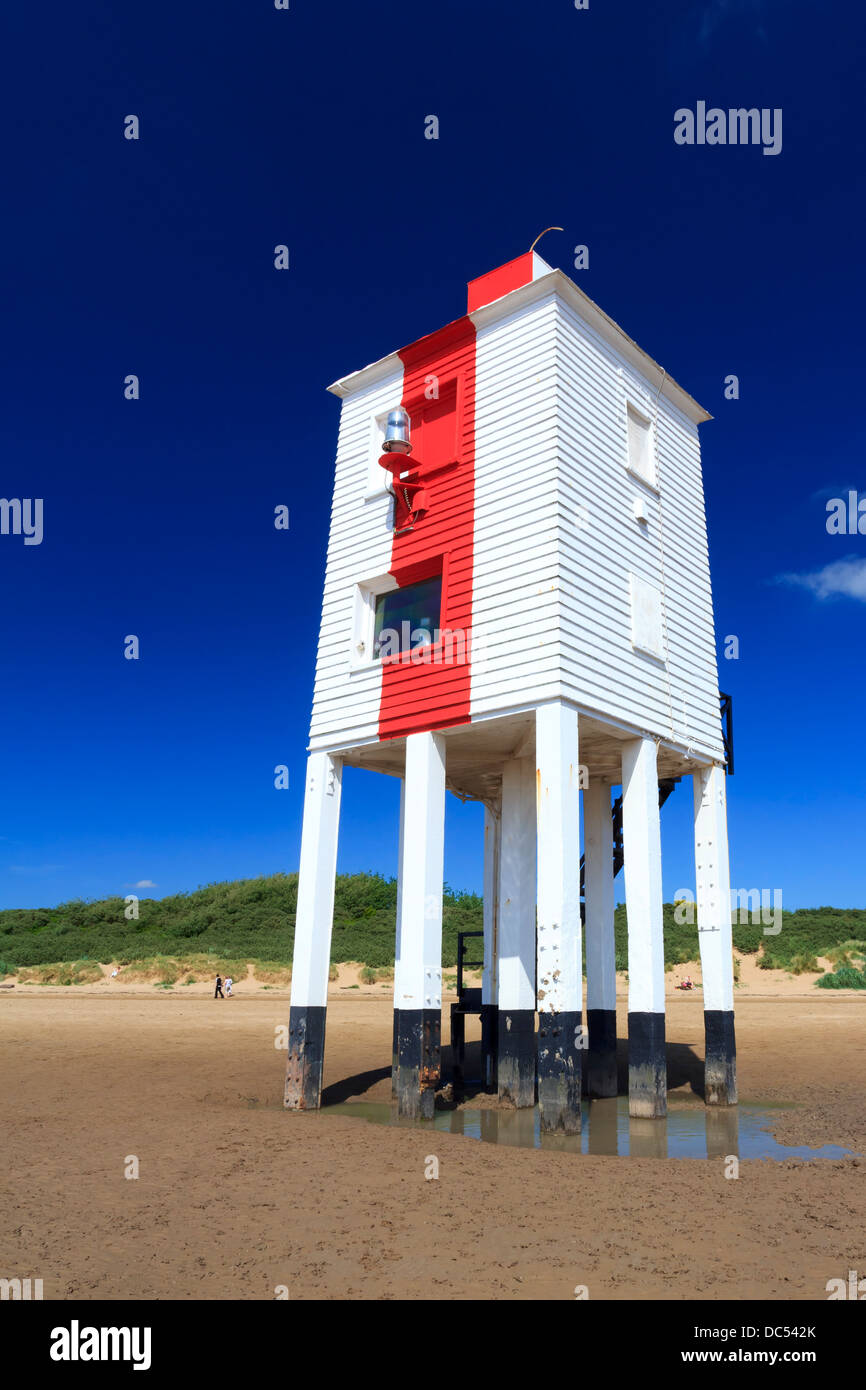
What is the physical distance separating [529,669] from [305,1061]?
7.49 metres

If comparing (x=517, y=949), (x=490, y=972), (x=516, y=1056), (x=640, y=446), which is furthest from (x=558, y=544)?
(x=490, y=972)

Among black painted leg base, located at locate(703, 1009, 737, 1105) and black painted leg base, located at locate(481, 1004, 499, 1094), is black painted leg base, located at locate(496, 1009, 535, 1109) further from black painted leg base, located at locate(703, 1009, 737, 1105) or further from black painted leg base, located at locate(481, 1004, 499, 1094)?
black painted leg base, located at locate(703, 1009, 737, 1105)

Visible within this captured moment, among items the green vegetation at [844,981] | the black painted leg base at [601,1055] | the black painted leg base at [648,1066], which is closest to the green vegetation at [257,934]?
the green vegetation at [844,981]

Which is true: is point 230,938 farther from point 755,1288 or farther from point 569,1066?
point 755,1288

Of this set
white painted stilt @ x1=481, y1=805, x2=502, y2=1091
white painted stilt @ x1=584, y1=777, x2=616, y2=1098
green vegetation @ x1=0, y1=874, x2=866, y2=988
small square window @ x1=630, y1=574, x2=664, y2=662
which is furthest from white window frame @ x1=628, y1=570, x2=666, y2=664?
green vegetation @ x1=0, y1=874, x2=866, y2=988

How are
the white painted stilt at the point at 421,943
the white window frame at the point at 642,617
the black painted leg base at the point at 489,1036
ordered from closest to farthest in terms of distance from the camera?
the white painted stilt at the point at 421,943 → the white window frame at the point at 642,617 → the black painted leg base at the point at 489,1036

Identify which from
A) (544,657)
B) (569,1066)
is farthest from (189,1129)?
(544,657)

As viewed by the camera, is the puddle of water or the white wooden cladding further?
the white wooden cladding

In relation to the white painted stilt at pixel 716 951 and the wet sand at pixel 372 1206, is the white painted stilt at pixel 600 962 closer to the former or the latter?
the wet sand at pixel 372 1206

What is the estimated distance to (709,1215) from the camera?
767 centimetres

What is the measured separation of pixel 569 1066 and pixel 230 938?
4412 cm

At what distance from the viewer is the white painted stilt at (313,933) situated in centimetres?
1468

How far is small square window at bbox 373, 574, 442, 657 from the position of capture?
1537 centimetres

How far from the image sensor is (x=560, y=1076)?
1195 centimetres
